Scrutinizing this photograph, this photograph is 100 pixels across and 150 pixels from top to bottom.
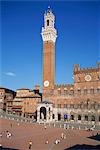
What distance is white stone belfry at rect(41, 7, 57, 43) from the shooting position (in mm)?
67250

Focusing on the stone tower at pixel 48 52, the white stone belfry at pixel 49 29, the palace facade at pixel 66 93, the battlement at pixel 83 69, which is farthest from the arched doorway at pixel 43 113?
the white stone belfry at pixel 49 29

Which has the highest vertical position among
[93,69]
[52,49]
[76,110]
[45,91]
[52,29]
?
[52,29]

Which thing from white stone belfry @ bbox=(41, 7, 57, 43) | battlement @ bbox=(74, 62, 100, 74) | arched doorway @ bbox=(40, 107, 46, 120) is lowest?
arched doorway @ bbox=(40, 107, 46, 120)

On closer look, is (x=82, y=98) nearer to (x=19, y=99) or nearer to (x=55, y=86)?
(x=55, y=86)

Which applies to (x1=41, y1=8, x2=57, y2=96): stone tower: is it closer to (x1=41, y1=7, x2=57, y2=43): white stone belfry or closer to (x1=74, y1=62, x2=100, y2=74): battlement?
(x1=41, y1=7, x2=57, y2=43): white stone belfry

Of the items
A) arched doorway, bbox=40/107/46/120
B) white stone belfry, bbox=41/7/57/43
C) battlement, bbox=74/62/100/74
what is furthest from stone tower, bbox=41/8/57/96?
battlement, bbox=74/62/100/74

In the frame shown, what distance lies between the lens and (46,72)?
218 feet

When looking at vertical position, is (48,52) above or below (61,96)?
above

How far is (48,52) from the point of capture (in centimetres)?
6675

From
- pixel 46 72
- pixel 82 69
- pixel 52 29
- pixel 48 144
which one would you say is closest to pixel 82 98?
pixel 82 69

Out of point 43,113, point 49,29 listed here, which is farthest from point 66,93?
point 49,29

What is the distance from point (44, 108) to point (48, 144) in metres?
34.2

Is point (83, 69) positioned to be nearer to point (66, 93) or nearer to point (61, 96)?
point (66, 93)

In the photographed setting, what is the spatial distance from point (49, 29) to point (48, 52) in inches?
251
